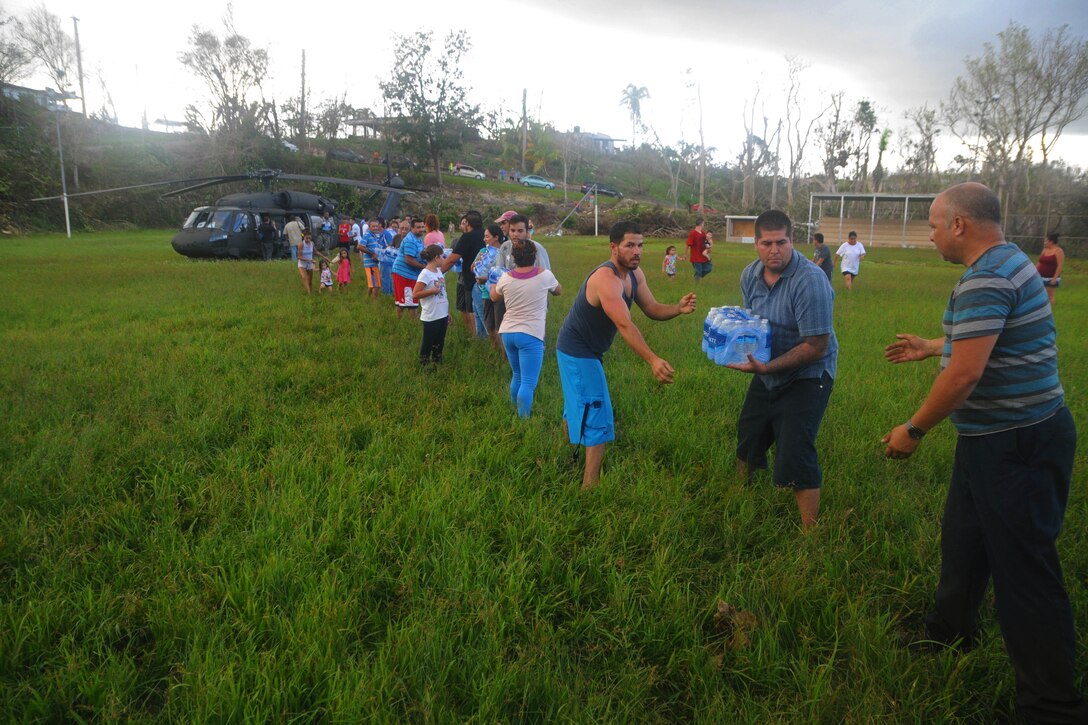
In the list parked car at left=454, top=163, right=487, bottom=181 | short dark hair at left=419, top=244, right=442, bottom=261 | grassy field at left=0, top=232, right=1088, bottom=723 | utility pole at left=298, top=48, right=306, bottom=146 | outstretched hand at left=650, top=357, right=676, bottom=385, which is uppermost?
utility pole at left=298, top=48, right=306, bottom=146

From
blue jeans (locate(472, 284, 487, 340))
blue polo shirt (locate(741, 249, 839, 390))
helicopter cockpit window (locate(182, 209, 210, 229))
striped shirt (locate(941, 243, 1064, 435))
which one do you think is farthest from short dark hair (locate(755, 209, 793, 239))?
helicopter cockpit window (locate(182, 209, 210, 229))

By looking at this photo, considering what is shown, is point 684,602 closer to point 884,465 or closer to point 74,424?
point 884,465

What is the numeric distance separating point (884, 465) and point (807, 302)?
6.52ft

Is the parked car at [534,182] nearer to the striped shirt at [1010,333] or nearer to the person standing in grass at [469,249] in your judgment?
the person standing in grass at [469,249]

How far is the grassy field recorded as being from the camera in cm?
261

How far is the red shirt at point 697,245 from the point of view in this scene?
1778 cm

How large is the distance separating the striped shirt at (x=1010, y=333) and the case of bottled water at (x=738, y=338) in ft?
4.28

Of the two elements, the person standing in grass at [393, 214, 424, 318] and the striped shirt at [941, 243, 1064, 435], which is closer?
the striped shirt at [941, 243, 1064, 435]

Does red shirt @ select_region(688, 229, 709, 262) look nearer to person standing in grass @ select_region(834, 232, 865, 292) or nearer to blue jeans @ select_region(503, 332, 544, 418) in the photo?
person standing in grass @ select_region(834, 232, 865, 292)

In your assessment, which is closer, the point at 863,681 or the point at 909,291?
the point at 863,681

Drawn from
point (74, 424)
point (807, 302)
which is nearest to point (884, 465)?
point (807, 302)

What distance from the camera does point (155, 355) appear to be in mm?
8328

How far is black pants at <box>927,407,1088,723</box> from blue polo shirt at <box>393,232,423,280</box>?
8.05 meters

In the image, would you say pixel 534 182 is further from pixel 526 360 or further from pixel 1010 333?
pixel 1010 333
